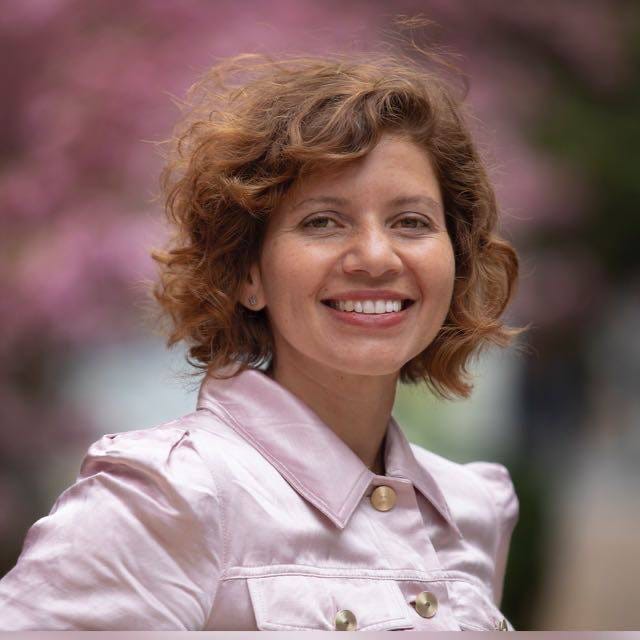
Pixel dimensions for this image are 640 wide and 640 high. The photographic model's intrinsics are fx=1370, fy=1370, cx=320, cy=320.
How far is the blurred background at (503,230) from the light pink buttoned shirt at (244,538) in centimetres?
88

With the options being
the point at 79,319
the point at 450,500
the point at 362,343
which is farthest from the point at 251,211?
the point at 79,319

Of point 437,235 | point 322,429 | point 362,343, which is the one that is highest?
point 437,235

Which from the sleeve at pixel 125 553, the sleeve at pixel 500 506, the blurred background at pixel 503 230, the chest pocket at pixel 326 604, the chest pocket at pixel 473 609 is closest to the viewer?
the sleeve at pixel 125 553

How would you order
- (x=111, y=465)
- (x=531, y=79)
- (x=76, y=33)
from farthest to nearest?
(x=531, y=79), (x=76, y=33), (x=111, y=465)

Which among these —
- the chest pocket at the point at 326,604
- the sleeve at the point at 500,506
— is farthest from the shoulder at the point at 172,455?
the sleeve at the point at 500,506

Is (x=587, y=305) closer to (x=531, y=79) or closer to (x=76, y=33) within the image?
(x=531, y=79)

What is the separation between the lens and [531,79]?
20.0 ft

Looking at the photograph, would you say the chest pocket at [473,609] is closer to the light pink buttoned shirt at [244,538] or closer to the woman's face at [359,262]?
the light pink buttoned shirt at [244,538]

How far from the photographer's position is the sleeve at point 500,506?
261 cm

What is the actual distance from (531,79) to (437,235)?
4017 mm

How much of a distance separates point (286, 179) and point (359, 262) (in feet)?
0.58

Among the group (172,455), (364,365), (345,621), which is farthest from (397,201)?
(345,621)

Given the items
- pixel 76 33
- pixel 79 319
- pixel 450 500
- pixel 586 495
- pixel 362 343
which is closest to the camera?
pixel 362 343

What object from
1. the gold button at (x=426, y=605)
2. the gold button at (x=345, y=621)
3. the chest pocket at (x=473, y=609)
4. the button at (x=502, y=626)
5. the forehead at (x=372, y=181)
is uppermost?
the forehead at (x=372, y=181)
